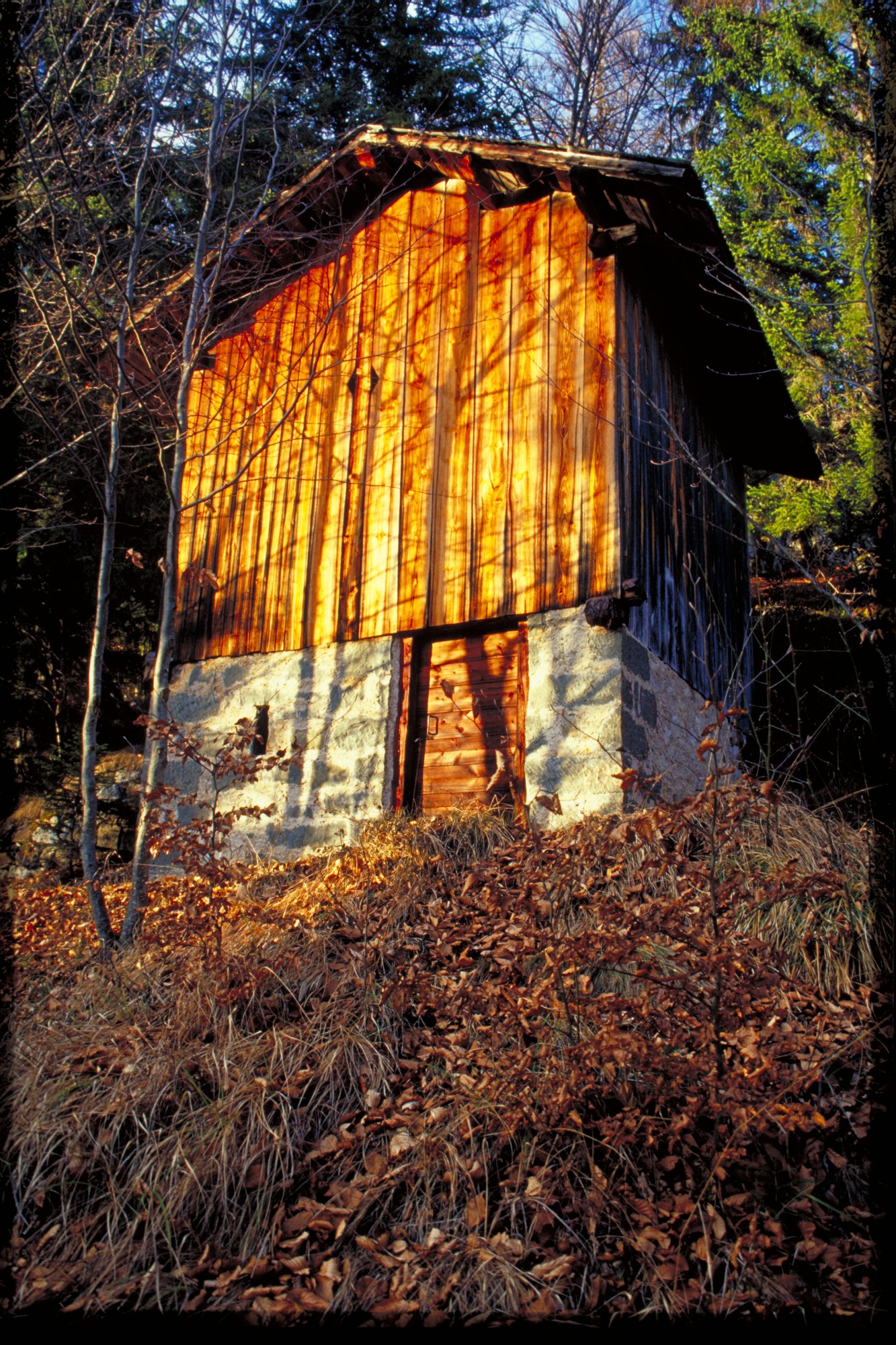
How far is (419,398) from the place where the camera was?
361 inches

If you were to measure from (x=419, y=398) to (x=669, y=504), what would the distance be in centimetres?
263

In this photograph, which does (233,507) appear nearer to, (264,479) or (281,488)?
(264,479)

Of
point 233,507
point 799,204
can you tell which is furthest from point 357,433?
point 799,204

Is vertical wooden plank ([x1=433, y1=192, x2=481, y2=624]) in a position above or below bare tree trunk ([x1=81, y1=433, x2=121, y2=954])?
above

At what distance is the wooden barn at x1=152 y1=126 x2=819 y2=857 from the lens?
785 centimetres

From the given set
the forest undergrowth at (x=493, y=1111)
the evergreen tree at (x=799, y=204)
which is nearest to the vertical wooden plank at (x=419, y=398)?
the forest undergrowth at (x=493, y=1111)

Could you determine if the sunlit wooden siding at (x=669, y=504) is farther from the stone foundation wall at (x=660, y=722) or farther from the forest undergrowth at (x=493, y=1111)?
the forest undergrowth at (x=493, y=1111)

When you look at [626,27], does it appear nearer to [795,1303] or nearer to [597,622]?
[597,622]

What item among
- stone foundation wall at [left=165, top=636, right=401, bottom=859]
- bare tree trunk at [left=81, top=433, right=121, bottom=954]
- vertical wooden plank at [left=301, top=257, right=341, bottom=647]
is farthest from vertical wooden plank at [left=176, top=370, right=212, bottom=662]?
bare tree trunk at [left=81, top=433, right=121, bottom=954]

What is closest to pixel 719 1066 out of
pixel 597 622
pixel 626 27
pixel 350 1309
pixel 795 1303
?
pixel 795 1303

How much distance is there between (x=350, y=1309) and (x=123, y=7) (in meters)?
14.3

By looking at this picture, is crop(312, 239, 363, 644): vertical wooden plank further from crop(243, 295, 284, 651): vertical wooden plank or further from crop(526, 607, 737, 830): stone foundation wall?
crop(526, 607, 737, 830): stone foundation wall

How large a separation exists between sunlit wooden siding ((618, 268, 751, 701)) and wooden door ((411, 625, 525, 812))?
1.21m

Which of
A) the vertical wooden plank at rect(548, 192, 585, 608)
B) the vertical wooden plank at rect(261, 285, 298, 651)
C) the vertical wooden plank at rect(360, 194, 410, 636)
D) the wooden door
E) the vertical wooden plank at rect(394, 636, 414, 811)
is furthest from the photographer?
the vertical wooden plank at rect(261, 285, 298, 651)
